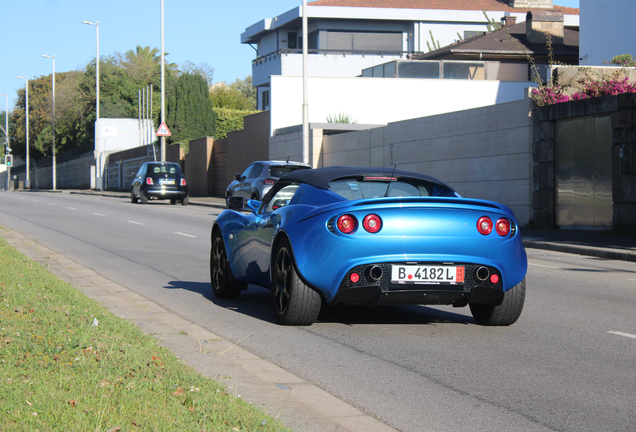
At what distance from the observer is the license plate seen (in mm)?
6352

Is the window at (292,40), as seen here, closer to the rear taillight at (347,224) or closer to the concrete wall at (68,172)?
the concrete wall at (68,172)

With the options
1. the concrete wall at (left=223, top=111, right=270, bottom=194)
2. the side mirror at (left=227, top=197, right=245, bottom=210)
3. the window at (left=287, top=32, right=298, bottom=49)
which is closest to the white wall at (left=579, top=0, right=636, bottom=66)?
the concrete wall at (left=223, top=111, right=270, bottom=194)

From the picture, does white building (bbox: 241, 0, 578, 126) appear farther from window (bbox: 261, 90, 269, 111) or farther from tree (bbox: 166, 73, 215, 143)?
tree (bbox: 166, 73, 215, 143)

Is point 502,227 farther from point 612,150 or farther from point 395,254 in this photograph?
point 612,150

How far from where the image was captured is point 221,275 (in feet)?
28.3

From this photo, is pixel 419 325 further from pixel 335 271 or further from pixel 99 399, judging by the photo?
pixel 99 399

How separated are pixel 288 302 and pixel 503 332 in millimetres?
1845

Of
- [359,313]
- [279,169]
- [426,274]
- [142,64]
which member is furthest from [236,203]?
[142,64]

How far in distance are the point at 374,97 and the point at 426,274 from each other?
33.4 m

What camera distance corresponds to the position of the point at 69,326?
19.3 ft

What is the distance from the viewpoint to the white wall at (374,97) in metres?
38.4

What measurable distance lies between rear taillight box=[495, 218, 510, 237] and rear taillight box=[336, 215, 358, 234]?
1.18 metres

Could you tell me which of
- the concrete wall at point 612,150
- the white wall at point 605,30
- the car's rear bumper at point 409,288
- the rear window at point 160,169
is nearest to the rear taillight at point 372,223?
the car's rear bumper at point 409,288

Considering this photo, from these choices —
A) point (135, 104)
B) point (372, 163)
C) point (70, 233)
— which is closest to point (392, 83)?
point (372, 163)
